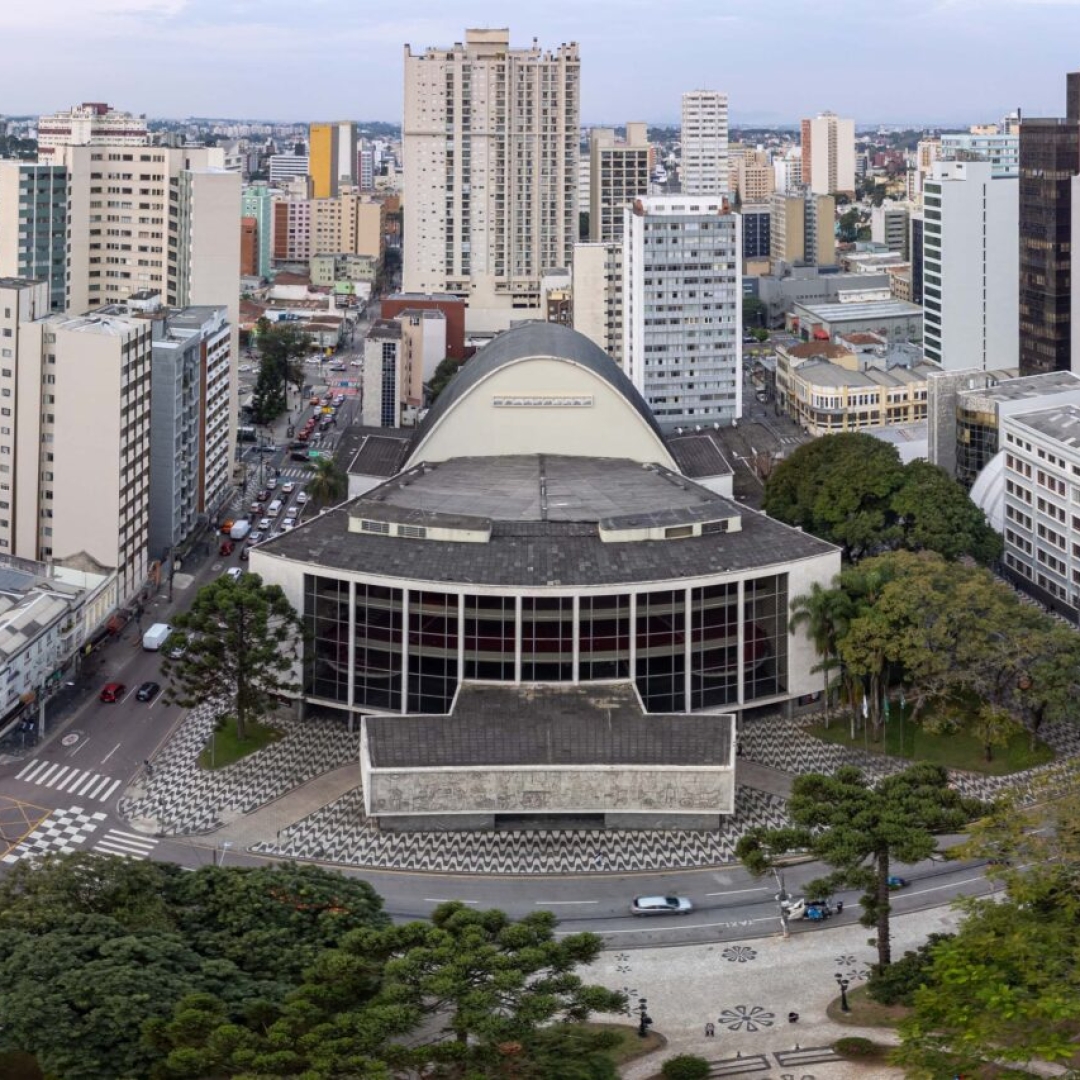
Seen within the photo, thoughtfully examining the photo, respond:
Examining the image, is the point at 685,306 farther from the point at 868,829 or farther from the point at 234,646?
the point at 868,829

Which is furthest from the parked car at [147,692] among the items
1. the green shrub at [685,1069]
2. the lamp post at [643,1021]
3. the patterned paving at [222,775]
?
the green shrub at [685,1069]

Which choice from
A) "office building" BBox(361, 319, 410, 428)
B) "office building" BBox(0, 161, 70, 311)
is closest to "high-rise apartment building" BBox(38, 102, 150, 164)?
"office building" BBox(0, 161, 70, 311)

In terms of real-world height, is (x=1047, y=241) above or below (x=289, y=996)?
above

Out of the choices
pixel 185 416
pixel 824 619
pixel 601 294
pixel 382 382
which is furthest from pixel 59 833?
pixel 601 294

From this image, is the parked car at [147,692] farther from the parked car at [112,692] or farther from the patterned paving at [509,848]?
the patterned paving at [509,848]

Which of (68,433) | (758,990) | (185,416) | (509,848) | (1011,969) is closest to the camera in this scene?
(1011,969)

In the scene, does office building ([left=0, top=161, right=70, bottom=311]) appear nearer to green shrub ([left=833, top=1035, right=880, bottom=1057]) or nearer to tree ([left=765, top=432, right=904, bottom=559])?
tree ([left=765, top=432, right=904, bottom=559])

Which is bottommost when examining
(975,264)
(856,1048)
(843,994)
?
(856,1048)

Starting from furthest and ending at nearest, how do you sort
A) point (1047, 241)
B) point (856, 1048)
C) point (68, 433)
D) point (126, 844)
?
point (1047, 241)
point (68, 433)
point (126, 844)
point (856, 1048)
